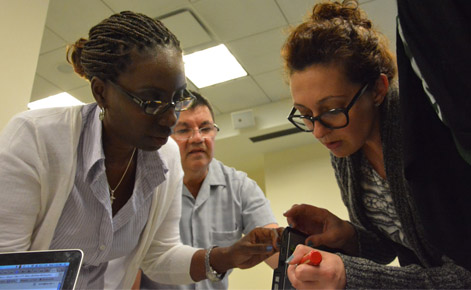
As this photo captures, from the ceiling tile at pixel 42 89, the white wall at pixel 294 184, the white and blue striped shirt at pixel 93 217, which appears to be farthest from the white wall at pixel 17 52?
the white wall at pixel 294 184

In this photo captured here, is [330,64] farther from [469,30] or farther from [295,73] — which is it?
[469,30]

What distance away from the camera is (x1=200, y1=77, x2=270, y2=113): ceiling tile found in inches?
153

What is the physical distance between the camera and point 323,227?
116 centimetres

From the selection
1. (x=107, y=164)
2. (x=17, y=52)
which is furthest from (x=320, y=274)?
(x=17, y=52)

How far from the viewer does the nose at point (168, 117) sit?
1.06m

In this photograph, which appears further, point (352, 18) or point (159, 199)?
point (159, 199)

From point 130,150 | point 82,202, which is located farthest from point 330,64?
point 82,202

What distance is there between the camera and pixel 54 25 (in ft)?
9.75

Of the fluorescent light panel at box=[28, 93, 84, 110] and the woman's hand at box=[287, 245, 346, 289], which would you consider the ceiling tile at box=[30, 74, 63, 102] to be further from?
the woman's hand at box=[287, 245, 346, 289]

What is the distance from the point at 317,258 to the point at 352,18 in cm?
66

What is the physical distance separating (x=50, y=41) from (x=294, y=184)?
287 centimetres

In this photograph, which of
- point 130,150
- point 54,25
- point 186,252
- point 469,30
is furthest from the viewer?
point 54,25

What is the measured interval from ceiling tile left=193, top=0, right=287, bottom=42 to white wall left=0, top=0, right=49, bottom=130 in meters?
1.25

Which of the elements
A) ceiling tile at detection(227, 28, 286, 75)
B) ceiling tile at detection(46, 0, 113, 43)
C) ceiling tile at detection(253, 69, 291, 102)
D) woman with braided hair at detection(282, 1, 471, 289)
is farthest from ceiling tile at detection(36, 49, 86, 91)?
woman with braided hair at detection(282, 1, 471, 289)
